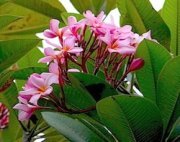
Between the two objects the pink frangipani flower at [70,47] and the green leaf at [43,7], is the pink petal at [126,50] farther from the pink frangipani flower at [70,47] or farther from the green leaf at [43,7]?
the green leaf at [43,7]

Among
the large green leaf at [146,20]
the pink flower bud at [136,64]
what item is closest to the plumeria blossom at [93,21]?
the pink flower bud at [136,64]

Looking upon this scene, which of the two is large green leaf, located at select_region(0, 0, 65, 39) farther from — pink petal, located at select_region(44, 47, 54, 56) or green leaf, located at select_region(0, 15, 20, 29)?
pink petal, located at select_region(44, 47, 54, 56)

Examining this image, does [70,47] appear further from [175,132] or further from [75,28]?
[175,132]

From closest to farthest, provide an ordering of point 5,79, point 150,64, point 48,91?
point 48,91 → point 150,64 → point 5,79

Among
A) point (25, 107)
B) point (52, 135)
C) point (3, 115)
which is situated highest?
point (25, 107)

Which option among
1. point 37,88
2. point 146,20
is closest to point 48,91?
point 37,88

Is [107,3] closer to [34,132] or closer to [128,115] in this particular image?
[34,132]
